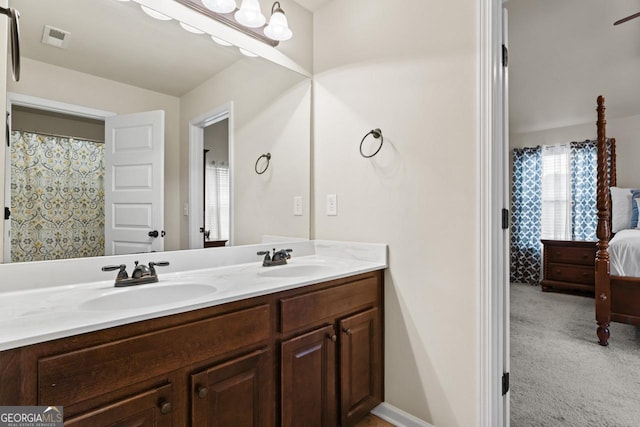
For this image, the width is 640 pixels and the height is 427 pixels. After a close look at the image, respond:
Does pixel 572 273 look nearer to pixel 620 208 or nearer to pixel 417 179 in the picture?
pixel 620 208

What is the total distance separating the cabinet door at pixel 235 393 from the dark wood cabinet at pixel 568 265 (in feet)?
15.6

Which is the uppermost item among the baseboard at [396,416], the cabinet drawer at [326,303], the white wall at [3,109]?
the white wall at [3,109]

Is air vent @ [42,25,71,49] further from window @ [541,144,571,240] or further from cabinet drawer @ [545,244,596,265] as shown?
window @ [541,144,571,240]

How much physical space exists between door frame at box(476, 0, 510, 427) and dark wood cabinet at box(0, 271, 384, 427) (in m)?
0.51

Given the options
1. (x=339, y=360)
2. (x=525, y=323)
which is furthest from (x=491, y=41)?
(x=525, y=323)

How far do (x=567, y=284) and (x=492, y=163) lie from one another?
13.6 feet

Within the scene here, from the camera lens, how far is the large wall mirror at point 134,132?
1.22 m

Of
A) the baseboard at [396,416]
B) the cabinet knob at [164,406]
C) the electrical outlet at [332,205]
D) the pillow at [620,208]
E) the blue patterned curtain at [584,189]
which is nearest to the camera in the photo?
the cabinet knob at [164,406]

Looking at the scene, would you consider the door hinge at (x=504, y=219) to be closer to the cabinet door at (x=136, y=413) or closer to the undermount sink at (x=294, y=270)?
the undermount sink at (x=294, y=270)

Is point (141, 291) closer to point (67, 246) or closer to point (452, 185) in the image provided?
point (67, 246)

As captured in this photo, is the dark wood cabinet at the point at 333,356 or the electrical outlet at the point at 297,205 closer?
the dark wood cabinet at the point at 333,356

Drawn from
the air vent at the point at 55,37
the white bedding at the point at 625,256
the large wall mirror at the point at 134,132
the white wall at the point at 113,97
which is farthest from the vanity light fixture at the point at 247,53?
the white bedding at the point at 625,256

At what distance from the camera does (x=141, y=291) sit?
125 cm

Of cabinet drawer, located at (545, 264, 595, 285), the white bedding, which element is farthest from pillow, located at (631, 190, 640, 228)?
the white bedding
